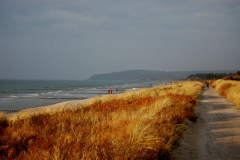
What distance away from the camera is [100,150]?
4652 mm

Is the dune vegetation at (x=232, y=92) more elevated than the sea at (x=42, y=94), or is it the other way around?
the dune vegetation at (x=232, y=92)

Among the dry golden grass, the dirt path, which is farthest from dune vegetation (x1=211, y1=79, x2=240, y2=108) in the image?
the dirt path

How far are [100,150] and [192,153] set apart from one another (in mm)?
2597

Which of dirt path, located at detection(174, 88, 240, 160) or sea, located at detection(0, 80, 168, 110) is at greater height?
dirt path, located at detection(174, 88, 240, 160)

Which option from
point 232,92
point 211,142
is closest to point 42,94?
point 232,92

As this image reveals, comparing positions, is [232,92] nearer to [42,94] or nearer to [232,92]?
[232,92]

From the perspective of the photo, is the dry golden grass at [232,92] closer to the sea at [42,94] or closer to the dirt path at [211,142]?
the dirt path at [211,142]

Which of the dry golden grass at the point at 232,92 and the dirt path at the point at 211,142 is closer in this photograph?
the dirt path at the point at 211,142

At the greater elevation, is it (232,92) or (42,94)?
(232,92)

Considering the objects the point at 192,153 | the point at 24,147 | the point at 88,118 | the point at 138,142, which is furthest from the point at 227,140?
the point at 24,147

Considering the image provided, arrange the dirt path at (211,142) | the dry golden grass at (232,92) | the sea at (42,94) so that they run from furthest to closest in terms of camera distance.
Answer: the sea at (42,94) → the dry golden grass at (232,92) → the dirt path at (211,142)

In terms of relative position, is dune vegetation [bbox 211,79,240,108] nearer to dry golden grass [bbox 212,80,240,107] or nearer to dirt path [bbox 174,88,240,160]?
dry golden grass [bbox 212,80,240,107]

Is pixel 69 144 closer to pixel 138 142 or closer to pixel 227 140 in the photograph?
pixel 138 142

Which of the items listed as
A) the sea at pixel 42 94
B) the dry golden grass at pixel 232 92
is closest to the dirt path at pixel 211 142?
the dry golden grass at pixel 232 92
